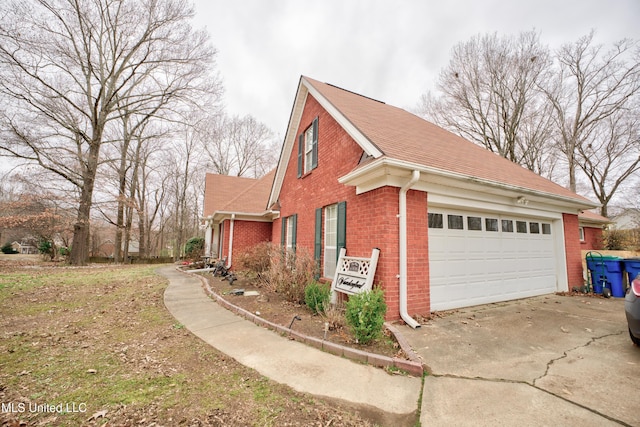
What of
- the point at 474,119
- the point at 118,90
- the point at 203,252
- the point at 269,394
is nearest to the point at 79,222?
the point at 203,252

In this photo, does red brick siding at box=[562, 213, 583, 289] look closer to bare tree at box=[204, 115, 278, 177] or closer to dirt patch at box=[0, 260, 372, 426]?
dirt patch at box=[0, 260, 372, 426]

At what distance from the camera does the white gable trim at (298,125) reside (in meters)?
5.63

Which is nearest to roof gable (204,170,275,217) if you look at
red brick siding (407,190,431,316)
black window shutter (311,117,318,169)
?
black window shutter (311,117,318,169)

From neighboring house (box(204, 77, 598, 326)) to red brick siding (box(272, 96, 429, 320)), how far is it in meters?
0.02

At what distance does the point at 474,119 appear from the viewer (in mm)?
18844

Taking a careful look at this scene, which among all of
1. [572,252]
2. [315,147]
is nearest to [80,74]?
[315,147]

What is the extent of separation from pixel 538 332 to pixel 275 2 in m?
12.4

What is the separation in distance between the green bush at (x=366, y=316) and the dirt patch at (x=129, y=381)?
1.37 m

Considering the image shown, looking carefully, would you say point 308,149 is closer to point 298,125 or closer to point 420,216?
point 298,125

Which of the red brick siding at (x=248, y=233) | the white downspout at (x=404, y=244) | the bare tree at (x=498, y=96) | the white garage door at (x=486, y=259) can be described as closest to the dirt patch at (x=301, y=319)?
the white downspout at (x=404, y=244)

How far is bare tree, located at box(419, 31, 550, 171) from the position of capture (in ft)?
52.8

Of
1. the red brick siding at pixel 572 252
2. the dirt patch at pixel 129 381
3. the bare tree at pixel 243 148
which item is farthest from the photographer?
the bare tree at pixel 243 148

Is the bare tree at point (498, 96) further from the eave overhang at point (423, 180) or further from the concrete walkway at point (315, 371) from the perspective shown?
the concrete walkway at point (315, 371)

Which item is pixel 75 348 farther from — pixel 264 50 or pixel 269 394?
pixel 264 50
